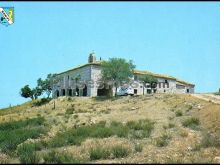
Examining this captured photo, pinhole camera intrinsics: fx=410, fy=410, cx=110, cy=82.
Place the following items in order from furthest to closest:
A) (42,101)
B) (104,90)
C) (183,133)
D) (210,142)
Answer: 1. (104,90)
2. (42,101)
3. (183,133)
4. (210,142)

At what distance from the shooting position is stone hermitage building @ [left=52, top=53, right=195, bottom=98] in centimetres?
8806

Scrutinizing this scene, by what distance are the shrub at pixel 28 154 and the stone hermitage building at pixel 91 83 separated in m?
64.5

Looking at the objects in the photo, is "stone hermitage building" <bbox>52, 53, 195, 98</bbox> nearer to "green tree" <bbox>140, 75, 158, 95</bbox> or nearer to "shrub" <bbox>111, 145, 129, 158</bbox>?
"green tree" <bbox>140, 75, 158, 95</bbox>

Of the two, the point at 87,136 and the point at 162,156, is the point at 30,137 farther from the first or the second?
the point at 162,156

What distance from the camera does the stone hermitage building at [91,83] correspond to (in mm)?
88062

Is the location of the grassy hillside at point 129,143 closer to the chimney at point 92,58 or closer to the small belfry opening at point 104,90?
the small belfry opening at point 104,90

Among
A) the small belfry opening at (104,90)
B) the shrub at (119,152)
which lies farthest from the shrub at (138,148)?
the small belfry opening at (104,90)

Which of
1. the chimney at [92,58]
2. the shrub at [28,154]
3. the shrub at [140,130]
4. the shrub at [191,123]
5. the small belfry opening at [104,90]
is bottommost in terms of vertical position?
the shrub at [28,154]

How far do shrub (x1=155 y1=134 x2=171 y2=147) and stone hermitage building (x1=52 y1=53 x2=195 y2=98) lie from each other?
62747 millimetres

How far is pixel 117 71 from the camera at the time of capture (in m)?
78.0

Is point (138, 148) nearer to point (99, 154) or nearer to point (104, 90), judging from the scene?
point (99, 154)

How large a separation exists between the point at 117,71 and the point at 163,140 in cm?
5571

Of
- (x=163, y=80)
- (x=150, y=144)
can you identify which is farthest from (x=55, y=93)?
(x=150, y=144)

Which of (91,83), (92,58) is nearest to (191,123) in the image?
(91,83)
